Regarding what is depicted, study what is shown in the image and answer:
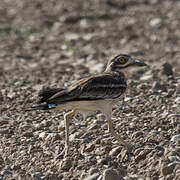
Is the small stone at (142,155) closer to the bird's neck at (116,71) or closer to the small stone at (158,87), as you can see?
the bird's neck at (116,71)

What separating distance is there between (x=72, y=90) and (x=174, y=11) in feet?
32.2

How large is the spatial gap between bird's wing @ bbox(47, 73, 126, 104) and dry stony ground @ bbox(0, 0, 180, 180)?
68 cm

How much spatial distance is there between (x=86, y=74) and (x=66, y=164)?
13.4 ft

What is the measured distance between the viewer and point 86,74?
9.85 metres

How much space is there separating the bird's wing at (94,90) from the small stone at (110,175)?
0.88m

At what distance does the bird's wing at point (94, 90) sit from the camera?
19.2 feet

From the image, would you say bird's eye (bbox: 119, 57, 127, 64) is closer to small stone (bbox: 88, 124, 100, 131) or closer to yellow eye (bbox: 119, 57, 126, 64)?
yellow eye (bbox: 119, 57, 126, 64)

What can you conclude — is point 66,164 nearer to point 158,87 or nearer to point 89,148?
point 89,148

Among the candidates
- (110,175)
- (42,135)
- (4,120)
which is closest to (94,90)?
(110,175)

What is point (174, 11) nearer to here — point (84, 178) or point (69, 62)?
point (69, 62)

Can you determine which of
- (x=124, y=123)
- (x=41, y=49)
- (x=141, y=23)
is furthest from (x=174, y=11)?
(x=124, y=123)

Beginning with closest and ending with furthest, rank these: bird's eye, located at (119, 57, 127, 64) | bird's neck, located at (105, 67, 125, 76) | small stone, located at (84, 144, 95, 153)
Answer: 1. small stone, located at (84, 144, 95, 153)
2. bird's neck, located at (105, 67, 125, 76)
3. bird's eye, located at (119, 57, 127, 64)

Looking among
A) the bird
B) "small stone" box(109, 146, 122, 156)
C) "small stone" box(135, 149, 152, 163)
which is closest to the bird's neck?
the bird

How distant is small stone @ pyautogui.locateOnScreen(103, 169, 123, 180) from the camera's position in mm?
5500
